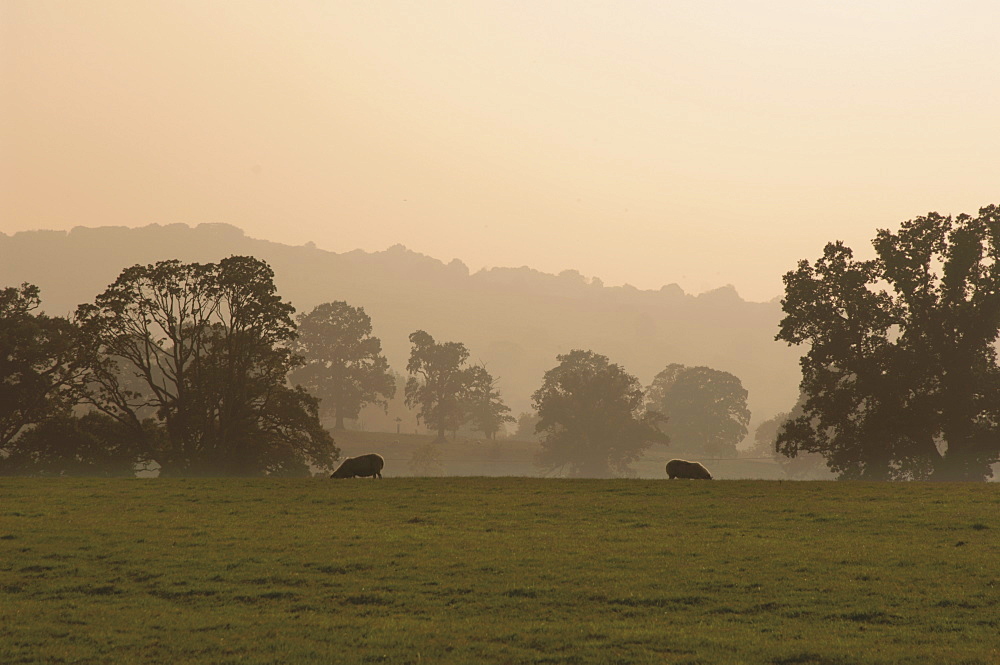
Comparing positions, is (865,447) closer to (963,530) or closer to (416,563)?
(963,530)

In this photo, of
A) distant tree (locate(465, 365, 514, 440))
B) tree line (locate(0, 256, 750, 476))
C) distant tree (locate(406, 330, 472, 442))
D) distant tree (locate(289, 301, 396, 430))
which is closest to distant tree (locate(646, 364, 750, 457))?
distant tree (locate(465, 365, 514, 440))

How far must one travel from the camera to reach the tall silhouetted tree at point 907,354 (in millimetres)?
47625

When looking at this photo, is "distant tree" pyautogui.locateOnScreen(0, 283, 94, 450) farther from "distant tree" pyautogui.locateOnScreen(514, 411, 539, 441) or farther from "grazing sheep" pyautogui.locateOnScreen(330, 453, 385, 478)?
"distant tree" pyautogui.locateOnScreen(514, 411, 539, 441)

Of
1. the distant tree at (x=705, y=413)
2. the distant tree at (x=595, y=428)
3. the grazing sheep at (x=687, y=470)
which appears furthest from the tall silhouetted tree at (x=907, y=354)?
the distant tree at (x=705, y=413)

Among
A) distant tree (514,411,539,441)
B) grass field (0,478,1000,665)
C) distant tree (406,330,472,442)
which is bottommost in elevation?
grass field (0,478,1000,665)

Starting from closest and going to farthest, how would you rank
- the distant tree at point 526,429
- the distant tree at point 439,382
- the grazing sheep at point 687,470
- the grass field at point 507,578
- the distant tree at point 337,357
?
the grass field at point 507,578 < the grazing sheep at point 687,470 < the distant tree at point 337,357 < the distant tree at point 439,382 < the distant tree at point 526,429

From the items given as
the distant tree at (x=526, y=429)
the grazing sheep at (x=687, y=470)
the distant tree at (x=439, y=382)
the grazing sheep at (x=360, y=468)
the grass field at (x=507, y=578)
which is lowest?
the grass field at (x=507, y=578)

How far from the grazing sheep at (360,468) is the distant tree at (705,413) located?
10597cm

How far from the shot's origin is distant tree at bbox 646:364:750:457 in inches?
5595

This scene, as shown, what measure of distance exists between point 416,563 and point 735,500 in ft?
43.3

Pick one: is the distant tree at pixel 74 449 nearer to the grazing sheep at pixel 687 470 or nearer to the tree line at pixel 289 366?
the tree line at pixel 289 366

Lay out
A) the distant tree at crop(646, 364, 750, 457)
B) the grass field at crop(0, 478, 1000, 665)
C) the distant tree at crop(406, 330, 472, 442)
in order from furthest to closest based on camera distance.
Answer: the distant tree at crop(646, 364, 750, 457)
the distant tree at crop(406, 330, 472, 442)
the grass field at crop(0, 478, 1000, 665)

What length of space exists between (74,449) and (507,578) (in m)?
43.1

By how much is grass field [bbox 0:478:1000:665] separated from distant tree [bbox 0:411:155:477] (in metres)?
24.1
